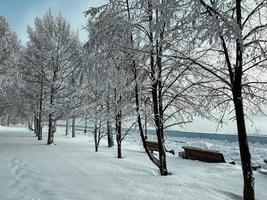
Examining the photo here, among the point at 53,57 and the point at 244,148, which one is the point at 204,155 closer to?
the point at 244,148

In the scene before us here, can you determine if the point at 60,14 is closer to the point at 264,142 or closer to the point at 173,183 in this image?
the point at 173,183

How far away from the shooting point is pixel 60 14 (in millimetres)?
19969

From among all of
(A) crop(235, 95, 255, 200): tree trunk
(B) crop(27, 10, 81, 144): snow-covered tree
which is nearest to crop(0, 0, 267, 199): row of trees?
(A) crop(235, 95, 255, 200): tree trunk

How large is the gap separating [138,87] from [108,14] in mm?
2261

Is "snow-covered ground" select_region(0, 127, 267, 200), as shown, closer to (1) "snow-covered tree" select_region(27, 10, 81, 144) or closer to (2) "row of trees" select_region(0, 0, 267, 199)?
(2) "row of trees" select_region(0, 0, 267, 199)

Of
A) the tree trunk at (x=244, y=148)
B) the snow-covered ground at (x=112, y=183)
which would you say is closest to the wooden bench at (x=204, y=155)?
the snow-covered ground at (x=112, y=183)

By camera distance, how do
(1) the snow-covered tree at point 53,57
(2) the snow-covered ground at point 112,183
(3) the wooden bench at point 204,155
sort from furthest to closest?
(1) the snow-covered tree at point 53,57
(3) the wooden bench at point 204,155
(2) the snow-covered ground at point 112,183

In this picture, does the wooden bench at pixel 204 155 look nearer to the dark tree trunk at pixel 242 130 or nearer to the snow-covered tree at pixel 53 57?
the dark tree trunk at pixel 242 130

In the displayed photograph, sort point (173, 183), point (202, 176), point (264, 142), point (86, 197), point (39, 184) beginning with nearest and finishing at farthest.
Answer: point (86, 197), point (39, 184), point (173, 183), point (202, 176), point (264, 142)

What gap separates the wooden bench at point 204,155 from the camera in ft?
33.3

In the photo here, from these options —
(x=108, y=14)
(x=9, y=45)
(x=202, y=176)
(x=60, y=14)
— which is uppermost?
(x=60, y=14)

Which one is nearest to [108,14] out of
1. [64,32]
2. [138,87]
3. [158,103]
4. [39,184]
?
[138,87]

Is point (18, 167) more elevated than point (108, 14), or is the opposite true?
point (108, 14)

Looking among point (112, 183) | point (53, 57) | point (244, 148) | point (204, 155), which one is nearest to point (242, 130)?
point (244, 148)
